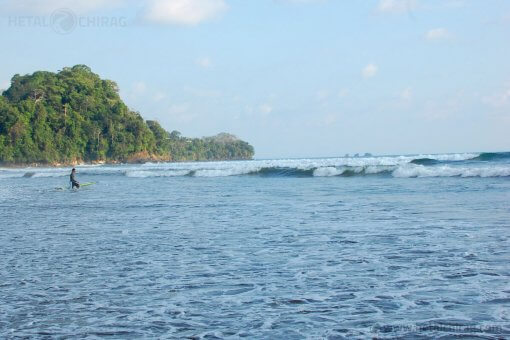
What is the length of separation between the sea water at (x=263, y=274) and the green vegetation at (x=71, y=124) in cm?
7425

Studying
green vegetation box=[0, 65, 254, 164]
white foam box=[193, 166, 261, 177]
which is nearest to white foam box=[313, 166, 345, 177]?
white foam box=[193, 166, 261, 177]

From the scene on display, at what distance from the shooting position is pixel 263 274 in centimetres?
643

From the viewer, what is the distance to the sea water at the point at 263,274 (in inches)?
183

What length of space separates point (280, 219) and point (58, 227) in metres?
4.40

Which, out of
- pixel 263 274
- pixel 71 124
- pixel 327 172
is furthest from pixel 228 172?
pixel 71 124

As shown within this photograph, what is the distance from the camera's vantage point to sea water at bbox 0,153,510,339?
464 centimetres

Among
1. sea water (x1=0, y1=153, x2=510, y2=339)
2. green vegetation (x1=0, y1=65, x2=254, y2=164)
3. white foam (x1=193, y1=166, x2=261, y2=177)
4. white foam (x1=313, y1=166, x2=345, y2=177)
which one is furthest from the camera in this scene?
green vegetation (x1=0, y1=65, x2=254, y2=164)

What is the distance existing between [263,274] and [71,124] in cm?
8582

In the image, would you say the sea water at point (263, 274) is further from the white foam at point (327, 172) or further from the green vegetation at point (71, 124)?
the green vegetation at point (71, 124)

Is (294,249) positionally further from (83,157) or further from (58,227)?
(83,157)

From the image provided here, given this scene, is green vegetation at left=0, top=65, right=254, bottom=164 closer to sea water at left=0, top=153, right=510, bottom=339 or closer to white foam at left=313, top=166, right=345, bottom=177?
white foam at left=313, top=166, right=345, bottom=177

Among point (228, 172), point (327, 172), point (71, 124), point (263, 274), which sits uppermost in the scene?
point (71, 124)

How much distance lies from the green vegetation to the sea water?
74251 mm

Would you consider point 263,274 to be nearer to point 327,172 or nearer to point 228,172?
point 327,172
